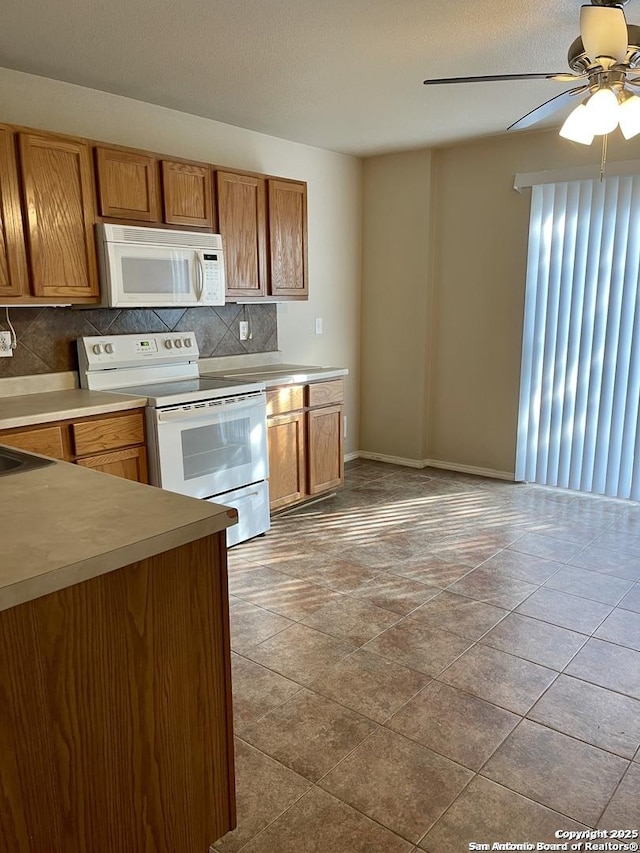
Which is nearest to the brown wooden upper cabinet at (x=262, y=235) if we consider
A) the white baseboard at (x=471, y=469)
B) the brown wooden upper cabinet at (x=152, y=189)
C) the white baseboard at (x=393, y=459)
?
the brown wooden upper cabinet at (x=152, y=189)

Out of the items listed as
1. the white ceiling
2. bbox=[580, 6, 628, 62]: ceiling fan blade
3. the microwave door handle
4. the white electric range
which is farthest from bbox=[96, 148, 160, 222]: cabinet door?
bbox=[580, 6, 628, 62]: ceiling fan blade

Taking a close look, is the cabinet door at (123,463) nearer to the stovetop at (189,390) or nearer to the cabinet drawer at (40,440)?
the cabinet drawer at (40,440)

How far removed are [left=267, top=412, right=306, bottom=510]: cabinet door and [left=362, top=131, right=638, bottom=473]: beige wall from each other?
1.50 m

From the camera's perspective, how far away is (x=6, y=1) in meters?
2.36

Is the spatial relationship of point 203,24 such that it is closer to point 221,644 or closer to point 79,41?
point 79,41

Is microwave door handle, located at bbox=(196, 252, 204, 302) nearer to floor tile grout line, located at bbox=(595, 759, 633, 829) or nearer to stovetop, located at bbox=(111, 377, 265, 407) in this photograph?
stovetop, located at bbox=(111, 377, 265, 407)

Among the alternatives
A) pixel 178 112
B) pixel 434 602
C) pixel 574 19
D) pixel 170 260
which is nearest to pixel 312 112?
pixel 178 112

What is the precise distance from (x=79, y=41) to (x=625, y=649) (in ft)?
11.4

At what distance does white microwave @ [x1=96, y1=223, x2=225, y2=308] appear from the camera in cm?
315

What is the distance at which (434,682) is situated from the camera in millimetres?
2301

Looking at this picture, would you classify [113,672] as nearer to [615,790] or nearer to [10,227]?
[615,790]

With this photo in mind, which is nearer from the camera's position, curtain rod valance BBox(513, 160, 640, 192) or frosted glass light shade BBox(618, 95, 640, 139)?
frosted glass light shade BBox(618, 95, 640, 139)

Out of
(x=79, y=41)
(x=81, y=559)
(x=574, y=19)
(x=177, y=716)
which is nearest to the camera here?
(x=81, y=559)

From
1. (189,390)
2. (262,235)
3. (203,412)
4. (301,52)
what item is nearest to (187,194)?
(262,235)
